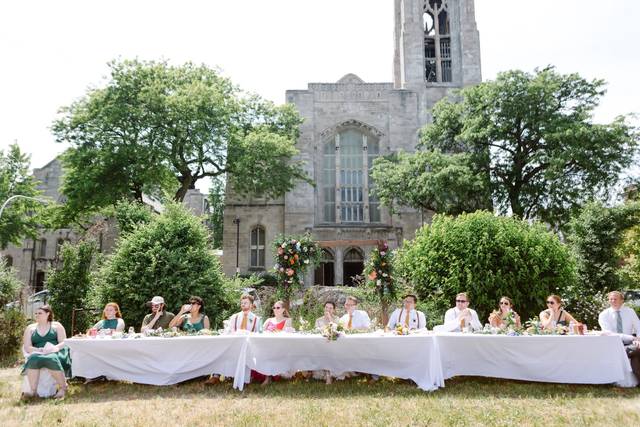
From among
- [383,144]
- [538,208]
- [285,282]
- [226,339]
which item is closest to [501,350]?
[226,339]

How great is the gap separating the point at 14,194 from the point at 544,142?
30.5 m

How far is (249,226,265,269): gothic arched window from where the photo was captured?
31125 mm

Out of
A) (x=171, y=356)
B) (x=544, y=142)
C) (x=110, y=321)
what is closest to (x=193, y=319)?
(x=171, y=356)

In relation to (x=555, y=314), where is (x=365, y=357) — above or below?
Result: below

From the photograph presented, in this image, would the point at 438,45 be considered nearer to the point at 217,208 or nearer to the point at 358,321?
the point at 217,208

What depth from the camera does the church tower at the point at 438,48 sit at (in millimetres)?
33375

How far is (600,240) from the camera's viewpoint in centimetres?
2169

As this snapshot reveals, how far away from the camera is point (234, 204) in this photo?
31406mm

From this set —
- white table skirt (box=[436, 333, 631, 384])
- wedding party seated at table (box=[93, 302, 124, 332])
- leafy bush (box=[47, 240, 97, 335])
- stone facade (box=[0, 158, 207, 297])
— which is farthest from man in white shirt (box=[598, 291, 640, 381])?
stone facade (box=[0, 158, 207, 297])

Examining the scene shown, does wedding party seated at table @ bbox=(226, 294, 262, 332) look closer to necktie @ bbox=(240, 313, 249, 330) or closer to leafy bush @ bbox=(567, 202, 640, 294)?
necktie @ bbox=(240, 313, 249, 330)

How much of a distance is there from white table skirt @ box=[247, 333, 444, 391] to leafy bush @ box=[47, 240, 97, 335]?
703 cm

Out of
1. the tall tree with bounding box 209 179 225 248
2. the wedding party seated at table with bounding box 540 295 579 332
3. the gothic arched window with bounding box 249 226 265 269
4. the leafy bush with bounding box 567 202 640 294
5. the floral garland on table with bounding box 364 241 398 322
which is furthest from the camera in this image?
the tall tree with bounding box 209 179 225 248

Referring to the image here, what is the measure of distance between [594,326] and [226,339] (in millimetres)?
11388

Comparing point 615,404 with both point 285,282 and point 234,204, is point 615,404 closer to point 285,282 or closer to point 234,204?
point 285,282
